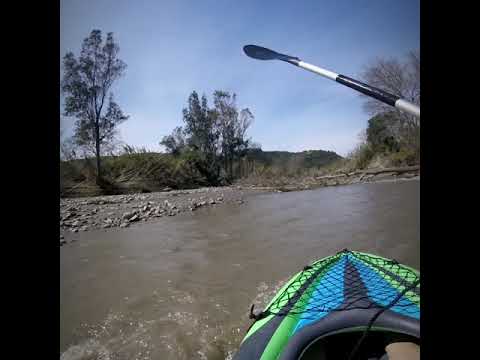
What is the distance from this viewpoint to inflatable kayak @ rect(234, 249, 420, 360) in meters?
1.15

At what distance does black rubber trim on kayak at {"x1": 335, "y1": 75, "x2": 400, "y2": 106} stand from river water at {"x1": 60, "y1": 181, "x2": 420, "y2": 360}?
1975mm

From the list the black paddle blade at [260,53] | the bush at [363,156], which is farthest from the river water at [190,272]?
the bush at [363,156]

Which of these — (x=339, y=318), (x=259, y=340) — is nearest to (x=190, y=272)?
(x=259, y=340)

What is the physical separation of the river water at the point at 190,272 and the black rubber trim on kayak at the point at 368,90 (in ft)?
6.48

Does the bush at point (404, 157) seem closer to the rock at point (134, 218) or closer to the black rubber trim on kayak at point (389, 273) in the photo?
the black rubber trim on kayak at point (389, 273)

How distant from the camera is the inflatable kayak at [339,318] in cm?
115

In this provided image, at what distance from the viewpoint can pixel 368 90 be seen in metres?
1.68

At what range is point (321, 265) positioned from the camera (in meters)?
2.12

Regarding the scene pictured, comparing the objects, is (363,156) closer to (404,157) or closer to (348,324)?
(404,157)
